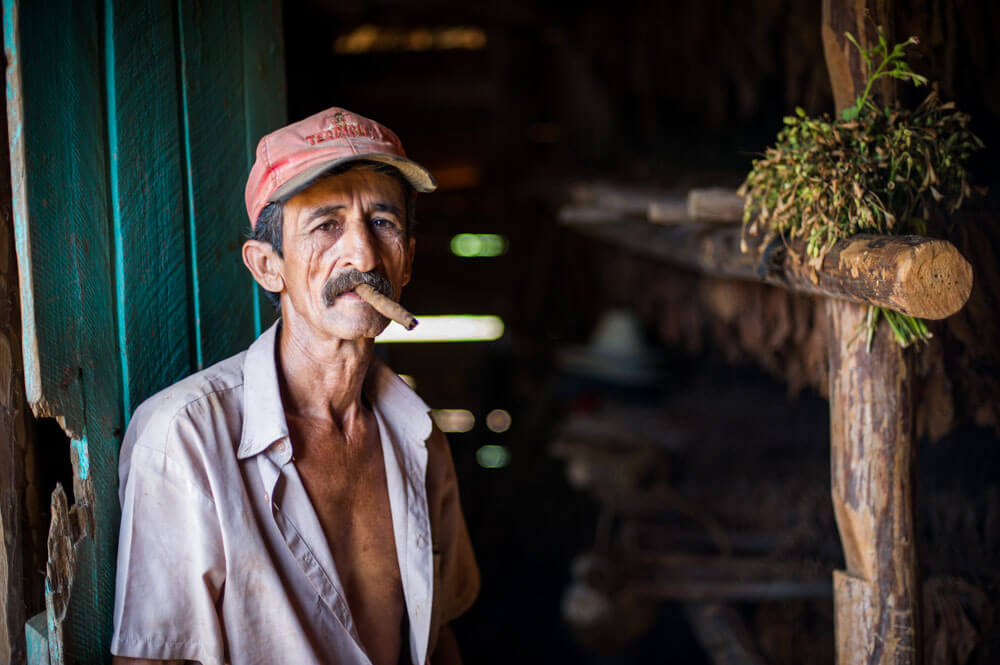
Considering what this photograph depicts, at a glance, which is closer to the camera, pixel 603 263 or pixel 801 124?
pixel 801 124

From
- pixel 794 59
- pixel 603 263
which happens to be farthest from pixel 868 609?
pixel 603 263

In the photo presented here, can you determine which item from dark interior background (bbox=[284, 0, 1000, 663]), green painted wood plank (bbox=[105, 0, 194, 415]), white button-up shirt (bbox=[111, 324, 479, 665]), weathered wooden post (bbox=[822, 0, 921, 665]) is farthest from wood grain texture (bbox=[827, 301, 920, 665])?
green painted wood plank (bbox=[105, 0, 194, 415])

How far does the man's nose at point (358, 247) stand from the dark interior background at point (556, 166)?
1614 millimetres

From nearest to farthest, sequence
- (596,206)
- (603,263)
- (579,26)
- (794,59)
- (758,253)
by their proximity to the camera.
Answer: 1. (758,253)
2. (794,59)
3. (596,206)
4. (579,26)
5. (603,263)

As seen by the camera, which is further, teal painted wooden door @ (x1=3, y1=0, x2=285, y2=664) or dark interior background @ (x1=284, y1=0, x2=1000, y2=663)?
dark interior background @ (x1=284, y1=0, x2=1000, y2=663)

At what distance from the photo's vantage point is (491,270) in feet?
28.4

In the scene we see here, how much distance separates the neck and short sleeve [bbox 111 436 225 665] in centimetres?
37

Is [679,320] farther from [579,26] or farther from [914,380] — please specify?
[914,380]

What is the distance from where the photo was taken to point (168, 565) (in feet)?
5.35

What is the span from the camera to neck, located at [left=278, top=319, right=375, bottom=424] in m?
1.94

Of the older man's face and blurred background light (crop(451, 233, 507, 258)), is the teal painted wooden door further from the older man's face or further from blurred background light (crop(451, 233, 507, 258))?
blurred background light (crop(451, 233, 507, 258))

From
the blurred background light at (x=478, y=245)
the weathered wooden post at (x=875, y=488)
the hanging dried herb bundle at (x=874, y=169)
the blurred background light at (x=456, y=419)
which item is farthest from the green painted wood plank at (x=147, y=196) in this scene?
the blurred background light at (x=456, y=419)

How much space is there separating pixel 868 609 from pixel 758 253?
3.79 feet

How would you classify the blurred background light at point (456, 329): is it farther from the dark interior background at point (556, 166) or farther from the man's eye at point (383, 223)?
the man's eye at point (383, 223)
